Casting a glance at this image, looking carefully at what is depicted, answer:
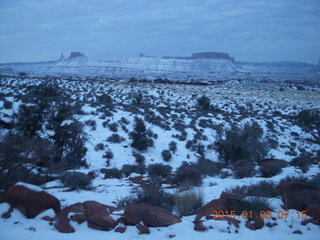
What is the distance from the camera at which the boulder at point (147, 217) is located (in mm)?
5168

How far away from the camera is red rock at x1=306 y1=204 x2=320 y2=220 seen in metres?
5.54

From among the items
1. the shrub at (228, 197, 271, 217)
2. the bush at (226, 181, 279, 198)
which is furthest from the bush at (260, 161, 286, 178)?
the shrub at (228, 197, 271, 217)

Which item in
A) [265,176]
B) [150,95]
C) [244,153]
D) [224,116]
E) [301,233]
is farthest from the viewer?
[150,95]

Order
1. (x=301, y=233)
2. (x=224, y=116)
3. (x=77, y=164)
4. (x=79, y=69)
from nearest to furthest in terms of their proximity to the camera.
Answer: (x=301, y=233)
(x=77, y=164)
(x=224, y=116)
(x=79, y=69)

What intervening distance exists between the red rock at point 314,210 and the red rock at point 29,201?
502 centimetres

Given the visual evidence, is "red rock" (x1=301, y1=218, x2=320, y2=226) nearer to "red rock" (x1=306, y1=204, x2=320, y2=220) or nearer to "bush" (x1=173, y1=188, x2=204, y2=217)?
"red rock" (x1=306, y1=204, x2=320, y2=220)

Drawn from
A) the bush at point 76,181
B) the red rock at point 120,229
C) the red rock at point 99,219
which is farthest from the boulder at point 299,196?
the bush at point 76,181

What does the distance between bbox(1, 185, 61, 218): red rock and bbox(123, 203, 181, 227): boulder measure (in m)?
1.43

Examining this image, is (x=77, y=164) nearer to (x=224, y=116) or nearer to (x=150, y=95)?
(x=224, y=116)

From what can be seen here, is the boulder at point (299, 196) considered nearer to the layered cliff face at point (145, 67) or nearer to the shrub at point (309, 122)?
the shrub at point (309, 122)

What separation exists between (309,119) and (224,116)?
7.21 meters

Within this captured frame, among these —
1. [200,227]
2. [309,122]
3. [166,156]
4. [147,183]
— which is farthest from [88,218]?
[309,122]

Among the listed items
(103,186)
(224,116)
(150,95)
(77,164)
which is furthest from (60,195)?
(150,95)

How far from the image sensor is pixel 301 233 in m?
5.14
